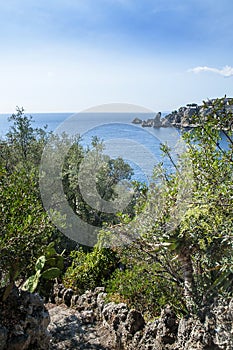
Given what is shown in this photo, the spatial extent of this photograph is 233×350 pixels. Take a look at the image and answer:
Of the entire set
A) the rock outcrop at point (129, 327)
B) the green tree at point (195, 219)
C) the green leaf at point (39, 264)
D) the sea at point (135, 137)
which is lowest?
the rock outcrop at point (129, 327)

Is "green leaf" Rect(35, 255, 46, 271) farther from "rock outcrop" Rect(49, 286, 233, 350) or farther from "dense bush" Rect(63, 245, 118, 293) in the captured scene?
"dense bush" Rect(63, 245, 118, 293)

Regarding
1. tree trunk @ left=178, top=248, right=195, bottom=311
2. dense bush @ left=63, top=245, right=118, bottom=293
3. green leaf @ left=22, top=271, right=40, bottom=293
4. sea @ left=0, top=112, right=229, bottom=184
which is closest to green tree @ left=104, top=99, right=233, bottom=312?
tree trunk @ left=178, top=248, right=195, bottom=311

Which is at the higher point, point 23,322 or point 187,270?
point 187,270

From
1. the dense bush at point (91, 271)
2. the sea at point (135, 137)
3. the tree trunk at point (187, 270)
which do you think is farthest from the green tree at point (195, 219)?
the dense bush at point (91, 271)

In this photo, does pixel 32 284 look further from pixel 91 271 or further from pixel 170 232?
pixel 170 232

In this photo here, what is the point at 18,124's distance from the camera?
11.5 meters

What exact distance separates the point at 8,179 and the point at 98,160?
14.7 ft

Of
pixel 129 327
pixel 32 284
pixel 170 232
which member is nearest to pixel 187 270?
pixel 170 232

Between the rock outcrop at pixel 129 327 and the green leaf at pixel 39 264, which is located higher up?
the green leaf at pixel 39 264

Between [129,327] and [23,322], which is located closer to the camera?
[23,322]

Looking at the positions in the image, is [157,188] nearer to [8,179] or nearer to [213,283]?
[213,283]

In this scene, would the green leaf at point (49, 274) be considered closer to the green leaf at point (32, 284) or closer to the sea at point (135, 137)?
the green leaf at point (32, 284)

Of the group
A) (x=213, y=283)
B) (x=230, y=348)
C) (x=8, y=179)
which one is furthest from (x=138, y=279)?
(x=8, y=179)

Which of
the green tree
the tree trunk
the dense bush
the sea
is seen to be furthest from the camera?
the dense bush
